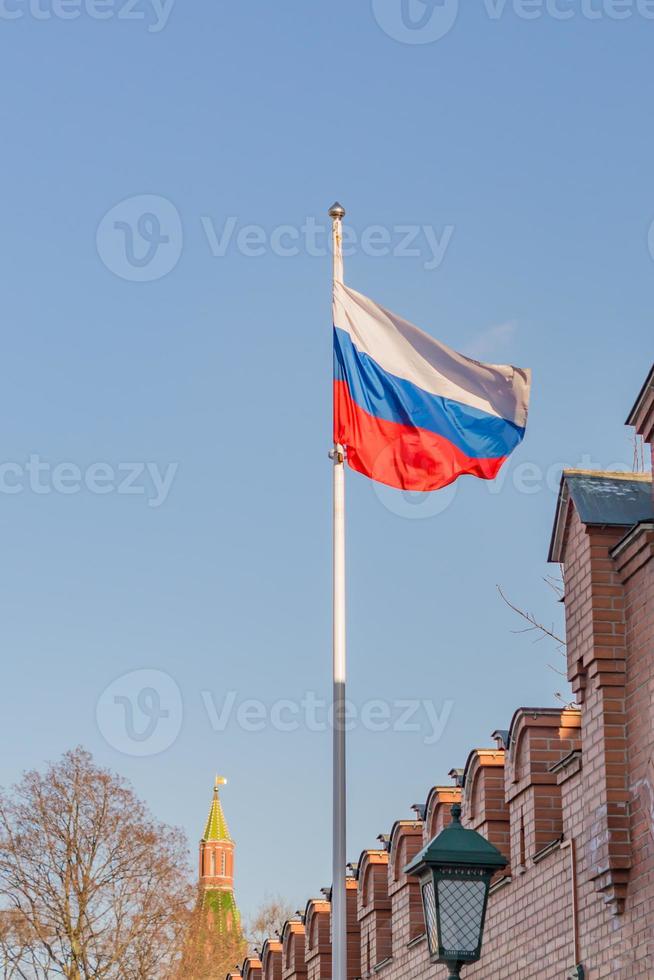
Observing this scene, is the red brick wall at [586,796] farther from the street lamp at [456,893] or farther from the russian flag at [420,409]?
the street lamp at [456,893]

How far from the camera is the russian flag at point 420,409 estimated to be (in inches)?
476

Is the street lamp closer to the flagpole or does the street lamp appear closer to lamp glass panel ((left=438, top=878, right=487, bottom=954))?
lamp glass panel ((left=438, top=878, right=487, bottom=954))

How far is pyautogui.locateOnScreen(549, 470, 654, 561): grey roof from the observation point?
36.9 feet

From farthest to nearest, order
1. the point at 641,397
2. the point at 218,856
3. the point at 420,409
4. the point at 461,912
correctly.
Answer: the point at 218,856, the point at 420,409, the point at 641,397, the point at 461,912

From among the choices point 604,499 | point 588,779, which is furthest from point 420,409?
point 588,779

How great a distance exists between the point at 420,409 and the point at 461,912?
4.46 meters

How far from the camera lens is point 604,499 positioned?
11.4 metres

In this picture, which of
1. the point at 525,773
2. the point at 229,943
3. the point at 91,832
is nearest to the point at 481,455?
the point at 525,773

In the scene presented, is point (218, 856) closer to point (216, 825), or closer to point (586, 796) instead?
point (216, 825)

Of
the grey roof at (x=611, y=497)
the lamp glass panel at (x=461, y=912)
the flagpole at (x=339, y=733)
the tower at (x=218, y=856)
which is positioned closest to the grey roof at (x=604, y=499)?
the grey roof at (x=611, y=497)

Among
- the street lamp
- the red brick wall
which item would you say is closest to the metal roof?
the red brick wall

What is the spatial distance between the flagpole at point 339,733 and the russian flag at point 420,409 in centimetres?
35

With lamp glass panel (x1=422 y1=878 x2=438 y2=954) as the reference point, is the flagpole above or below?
above

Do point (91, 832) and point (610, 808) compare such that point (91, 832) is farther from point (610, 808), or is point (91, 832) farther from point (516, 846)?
point (610, 808)
